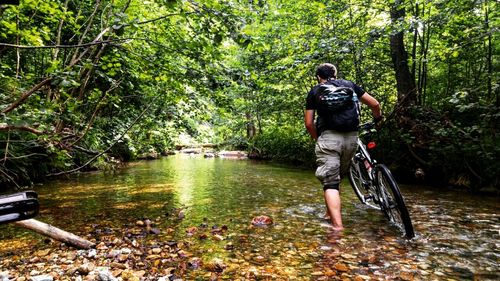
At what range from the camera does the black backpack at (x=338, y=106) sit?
13.4ft

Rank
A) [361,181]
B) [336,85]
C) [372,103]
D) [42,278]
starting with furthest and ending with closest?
[361,181] → [372,103] → [336,85] → [42,278]

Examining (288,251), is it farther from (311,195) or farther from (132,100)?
(132,100)

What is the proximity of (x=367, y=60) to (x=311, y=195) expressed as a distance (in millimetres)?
7044

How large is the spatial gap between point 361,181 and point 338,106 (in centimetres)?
158

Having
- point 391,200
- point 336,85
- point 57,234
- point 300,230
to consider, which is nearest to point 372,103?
point 336,85

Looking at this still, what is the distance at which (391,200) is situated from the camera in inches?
163

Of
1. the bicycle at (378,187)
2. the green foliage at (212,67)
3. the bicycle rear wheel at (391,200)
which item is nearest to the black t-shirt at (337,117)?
the bicycle at (378,187)

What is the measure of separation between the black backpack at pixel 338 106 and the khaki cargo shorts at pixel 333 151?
0.37ft

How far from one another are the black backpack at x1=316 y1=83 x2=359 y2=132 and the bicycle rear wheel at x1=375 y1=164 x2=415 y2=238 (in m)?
0.71

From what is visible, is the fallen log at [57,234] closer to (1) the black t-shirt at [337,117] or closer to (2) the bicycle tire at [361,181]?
(1) the black t-shirt at [337,117]

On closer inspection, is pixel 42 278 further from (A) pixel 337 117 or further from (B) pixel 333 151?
(A) pixel 337 117

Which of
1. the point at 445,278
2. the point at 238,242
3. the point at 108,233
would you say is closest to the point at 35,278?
the point at 108,233

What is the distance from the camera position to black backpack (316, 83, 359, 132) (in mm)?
4074

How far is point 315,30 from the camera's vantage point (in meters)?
10.1
